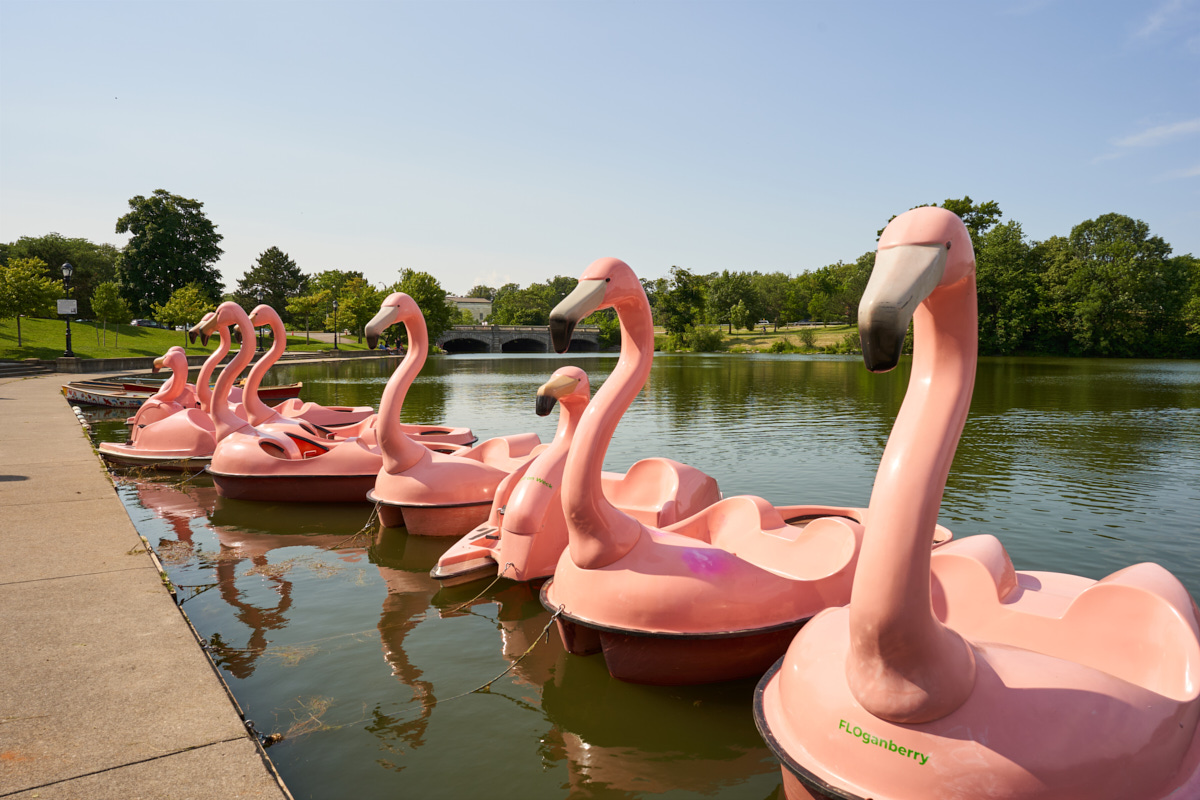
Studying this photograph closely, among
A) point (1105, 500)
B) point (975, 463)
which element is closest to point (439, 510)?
point (1105, 500)

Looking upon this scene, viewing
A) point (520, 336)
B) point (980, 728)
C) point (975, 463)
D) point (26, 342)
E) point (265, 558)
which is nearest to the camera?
point (980, 728)

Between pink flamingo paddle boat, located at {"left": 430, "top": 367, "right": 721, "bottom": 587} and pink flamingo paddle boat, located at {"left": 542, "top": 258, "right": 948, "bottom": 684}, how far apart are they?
1105 millimetres

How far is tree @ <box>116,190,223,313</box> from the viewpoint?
6344cm

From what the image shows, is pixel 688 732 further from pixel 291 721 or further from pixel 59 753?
pixel 59 753

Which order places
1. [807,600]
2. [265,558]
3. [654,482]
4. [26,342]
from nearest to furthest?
[807,600] → [654,482] → [265,558] → [26,342]

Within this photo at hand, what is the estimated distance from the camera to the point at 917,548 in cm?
251

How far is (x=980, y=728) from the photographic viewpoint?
2586 mm

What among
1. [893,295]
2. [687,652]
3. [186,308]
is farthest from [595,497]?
[186,308]

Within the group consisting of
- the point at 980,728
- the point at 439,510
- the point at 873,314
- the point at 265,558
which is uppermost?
the point at 873,314

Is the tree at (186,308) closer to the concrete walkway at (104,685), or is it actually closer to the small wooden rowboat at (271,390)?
the small wooden rowboat at (271,390)

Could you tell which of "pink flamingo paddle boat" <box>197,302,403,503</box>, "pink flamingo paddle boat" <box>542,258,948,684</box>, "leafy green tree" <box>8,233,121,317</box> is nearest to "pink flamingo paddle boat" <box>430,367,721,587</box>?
"pink flamingo paddle boat" <box>542,258,948,684</box>

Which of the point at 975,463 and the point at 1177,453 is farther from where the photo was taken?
the point at 1177,453

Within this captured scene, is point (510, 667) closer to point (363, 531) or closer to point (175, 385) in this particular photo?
point (363, 531)

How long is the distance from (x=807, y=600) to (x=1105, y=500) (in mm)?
8334
